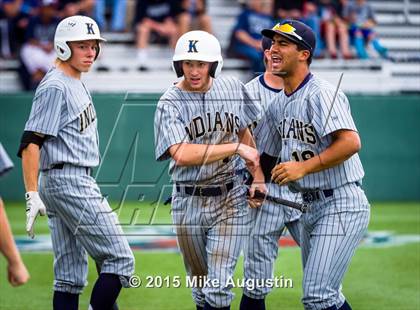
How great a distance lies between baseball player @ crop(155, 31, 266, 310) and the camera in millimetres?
6828

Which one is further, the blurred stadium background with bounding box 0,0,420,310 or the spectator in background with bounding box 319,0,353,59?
the spectator in background with bounding box 319,0,353,59

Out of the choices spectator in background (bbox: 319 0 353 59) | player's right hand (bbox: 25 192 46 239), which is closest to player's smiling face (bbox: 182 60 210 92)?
player's right hand (bbox: 25 192 46 239)

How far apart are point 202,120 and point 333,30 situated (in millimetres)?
10955

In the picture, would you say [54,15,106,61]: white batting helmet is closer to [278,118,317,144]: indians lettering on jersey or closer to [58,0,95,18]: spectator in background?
[278,118,317,144]: indians lettering on jersey

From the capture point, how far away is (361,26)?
17.9 metres

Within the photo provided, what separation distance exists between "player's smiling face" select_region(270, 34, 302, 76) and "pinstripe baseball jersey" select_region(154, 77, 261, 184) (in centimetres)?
47

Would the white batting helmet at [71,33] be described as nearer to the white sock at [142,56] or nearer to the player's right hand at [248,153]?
the player's right hand at [248,153]

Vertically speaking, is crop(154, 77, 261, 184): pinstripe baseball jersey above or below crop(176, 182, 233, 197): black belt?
above

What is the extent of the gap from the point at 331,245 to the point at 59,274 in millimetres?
2120

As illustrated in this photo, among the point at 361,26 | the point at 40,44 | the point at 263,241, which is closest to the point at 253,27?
the point at 361,26

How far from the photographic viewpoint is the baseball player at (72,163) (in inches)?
275

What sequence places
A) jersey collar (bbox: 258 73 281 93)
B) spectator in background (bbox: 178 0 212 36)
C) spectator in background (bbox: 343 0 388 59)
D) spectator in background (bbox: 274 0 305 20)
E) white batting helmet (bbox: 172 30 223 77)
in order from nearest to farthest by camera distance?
1. white batting helmet (bbox: 172 30 223 77)
2. jersey collar (bbox: 258 73 281 93)
3. spectator in background (bbox: 178 0 212 36)
4. spectator in background (bbox: 274 0 305 20)
5. spectator in background (bbox: 343 0 388 59)

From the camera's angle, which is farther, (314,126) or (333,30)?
(333,30)

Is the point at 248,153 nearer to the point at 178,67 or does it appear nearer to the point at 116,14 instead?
the point at 178,67
